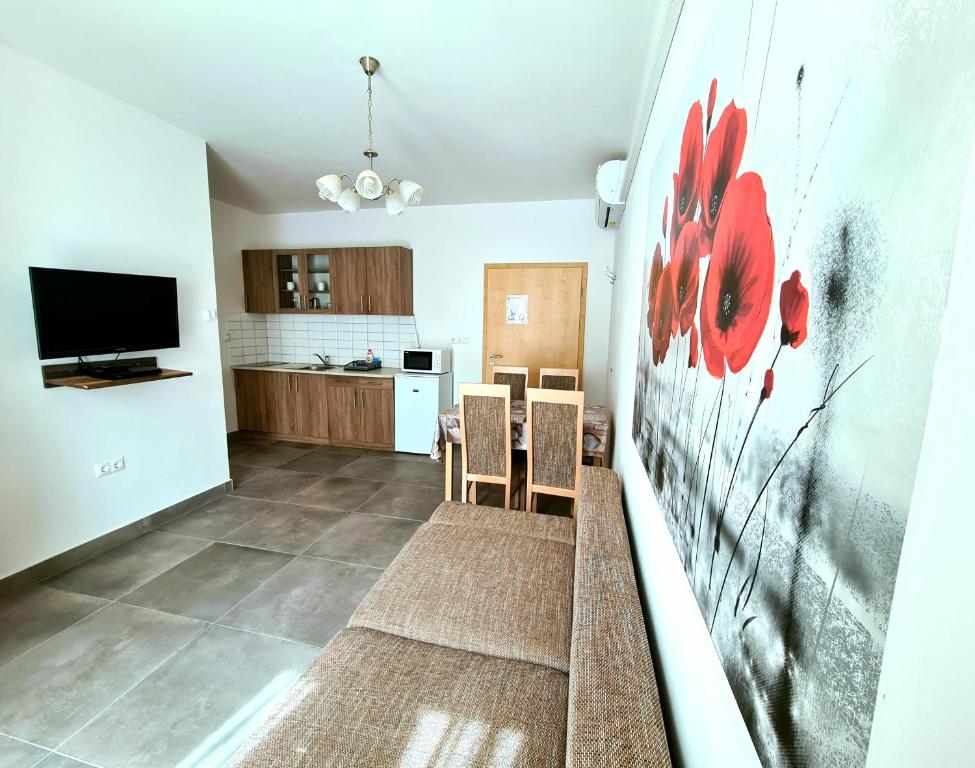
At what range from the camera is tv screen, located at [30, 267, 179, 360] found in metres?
2.21

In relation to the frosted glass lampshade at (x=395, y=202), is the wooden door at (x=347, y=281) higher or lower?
lower

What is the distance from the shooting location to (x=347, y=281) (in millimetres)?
4805

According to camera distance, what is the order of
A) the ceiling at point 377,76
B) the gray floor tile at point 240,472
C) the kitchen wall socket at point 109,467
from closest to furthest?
the ceiling at point 377,76 < the kitchen wall socket at point 109,467 < the gray floor tile at point 240,472

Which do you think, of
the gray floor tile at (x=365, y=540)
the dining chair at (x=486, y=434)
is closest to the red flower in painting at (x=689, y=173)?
the dining chair at (x=486, y=434)

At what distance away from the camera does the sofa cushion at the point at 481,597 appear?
4.38ft

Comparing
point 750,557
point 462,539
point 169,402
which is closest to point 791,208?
point 750,557

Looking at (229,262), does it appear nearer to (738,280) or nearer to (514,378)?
(514,378)

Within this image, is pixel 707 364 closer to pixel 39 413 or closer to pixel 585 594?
pixel 585 594

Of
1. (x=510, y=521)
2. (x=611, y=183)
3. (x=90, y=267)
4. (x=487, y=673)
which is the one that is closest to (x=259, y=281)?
(x=90, y=267)

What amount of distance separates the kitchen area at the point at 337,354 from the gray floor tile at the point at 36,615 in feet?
9.04

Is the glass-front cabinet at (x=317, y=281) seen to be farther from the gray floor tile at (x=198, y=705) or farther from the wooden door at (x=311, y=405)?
the gray floor tile at (x=198, y=705)

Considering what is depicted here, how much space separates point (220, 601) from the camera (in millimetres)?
2201

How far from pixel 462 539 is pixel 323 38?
243 centimetres

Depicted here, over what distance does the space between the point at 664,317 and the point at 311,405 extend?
4.56 meters
